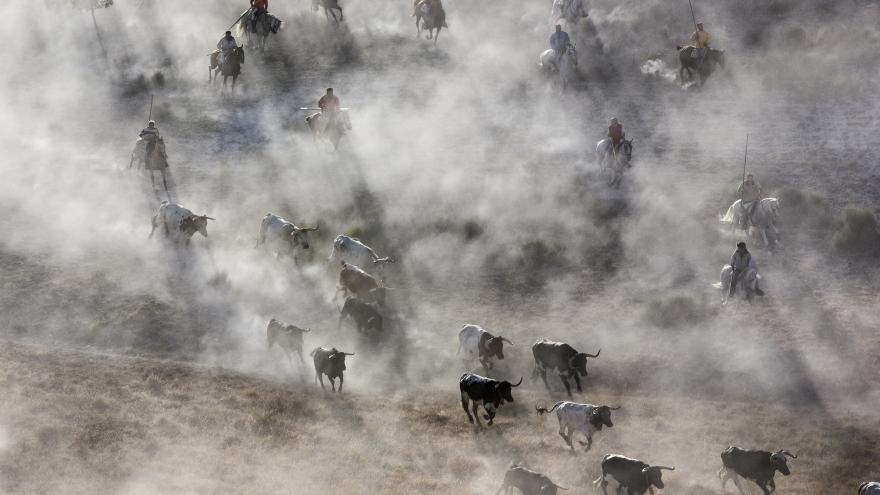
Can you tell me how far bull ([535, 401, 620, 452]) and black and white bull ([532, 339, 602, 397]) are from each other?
7.81 ft

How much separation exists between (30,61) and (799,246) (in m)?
36.9

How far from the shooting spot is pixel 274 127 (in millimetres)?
→ 41062

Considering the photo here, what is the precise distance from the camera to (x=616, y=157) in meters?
35.5

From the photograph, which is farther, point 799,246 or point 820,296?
point 799,246

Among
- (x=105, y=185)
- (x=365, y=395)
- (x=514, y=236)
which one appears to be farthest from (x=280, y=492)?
(x=105, y=185)

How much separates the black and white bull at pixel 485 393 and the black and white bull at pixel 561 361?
1790mm

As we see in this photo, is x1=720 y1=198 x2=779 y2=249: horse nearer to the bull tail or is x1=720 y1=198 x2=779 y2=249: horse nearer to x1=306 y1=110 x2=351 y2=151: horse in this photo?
the bull tail

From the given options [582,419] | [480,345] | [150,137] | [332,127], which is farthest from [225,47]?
[582,419]

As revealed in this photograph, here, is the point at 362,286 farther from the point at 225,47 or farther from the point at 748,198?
the point at 225,47

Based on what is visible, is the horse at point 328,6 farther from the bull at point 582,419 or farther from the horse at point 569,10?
the bull at point 582,419

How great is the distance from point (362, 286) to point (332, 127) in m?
10.7

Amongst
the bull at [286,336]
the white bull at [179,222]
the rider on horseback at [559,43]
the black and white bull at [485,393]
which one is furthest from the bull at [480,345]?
the rider on horseback at [559,43]

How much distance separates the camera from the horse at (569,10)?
4500cm

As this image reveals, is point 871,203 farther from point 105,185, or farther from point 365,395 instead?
point 105,185
